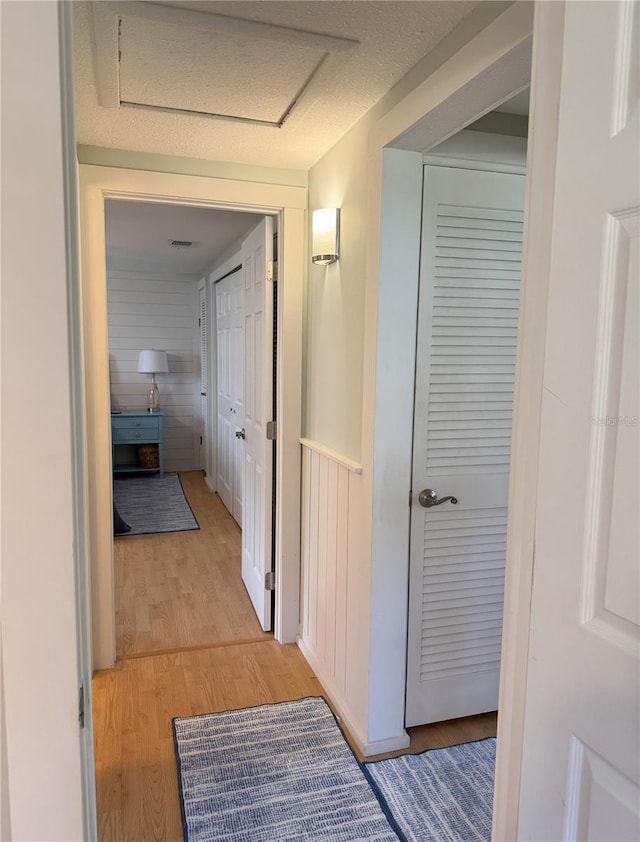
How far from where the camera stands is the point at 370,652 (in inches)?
77.0

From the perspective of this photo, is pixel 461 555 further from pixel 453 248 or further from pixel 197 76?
pixel 197 76

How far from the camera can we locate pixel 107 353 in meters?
2.43

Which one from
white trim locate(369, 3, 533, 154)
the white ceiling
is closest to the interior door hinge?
white trim locate(369, 3, 533, 154)

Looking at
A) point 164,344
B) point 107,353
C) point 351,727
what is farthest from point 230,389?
point 351,727

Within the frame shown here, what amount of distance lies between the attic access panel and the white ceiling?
27.3 inches

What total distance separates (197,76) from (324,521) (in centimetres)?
165

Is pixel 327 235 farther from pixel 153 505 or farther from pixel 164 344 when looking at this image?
pixel 164 344

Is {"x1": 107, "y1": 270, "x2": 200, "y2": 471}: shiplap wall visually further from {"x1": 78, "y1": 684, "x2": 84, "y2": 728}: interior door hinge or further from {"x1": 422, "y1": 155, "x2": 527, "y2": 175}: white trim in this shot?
{"x1": 78, "y1": 684, "x2": 84, "y2": 728}: interior door hinge

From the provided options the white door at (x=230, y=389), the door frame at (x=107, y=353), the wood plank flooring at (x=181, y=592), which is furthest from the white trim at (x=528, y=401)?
the white door at (x=230, y=389)

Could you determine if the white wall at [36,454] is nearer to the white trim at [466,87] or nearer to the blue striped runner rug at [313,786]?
the white trim at [466,87]

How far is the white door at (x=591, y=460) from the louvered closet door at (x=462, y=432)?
1.05m

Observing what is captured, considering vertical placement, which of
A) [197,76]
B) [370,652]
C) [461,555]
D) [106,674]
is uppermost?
[197,76]

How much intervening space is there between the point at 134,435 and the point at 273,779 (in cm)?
448

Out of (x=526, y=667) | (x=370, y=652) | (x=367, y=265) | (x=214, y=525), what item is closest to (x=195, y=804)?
(x=370, y=652)
